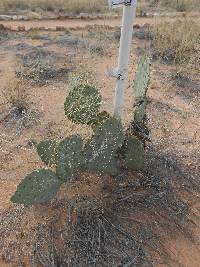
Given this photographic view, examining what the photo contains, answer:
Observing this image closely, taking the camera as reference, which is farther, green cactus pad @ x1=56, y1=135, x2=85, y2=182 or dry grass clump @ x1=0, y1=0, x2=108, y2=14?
dry grass clump @ x1=0, y1=0, x2=108, y2=14

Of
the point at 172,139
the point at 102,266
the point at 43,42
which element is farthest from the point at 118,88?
the point at 43,42

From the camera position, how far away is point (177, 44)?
7.52 meters

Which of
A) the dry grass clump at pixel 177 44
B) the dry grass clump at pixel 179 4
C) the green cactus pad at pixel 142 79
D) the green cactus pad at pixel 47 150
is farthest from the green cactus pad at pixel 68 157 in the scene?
the dry grass clump at pixel 179 4

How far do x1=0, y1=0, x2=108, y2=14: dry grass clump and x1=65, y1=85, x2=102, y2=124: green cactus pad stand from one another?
1108 cm

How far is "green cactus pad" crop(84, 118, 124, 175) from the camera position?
3.45 metres

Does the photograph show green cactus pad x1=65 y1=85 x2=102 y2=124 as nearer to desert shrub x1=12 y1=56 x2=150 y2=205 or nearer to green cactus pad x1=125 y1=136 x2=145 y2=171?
desert shrub x1=12 y1=56 x2=150 y2=205

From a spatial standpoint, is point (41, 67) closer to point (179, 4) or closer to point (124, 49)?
point (124, 49)

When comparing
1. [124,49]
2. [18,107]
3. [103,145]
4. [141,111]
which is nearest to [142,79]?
[141,111]

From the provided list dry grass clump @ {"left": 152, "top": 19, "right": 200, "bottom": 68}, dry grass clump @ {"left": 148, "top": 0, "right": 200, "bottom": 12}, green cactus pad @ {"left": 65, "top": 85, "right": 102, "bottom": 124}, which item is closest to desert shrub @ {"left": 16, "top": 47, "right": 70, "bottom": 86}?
dry grass clump @ {"left": 152, "top": 19, "right": 200, "bottom": 68}

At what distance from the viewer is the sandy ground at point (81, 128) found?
3.59 metres

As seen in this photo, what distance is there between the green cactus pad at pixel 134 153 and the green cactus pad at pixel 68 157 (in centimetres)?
53

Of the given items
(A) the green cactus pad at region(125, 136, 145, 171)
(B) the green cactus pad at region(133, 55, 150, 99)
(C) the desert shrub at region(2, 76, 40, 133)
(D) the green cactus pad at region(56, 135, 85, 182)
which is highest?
(B) the green cactus pad at region(133, 55, 150, 99)

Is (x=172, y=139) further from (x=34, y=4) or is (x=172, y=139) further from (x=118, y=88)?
(x=34, y=4)

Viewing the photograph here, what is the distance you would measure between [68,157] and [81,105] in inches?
26.9
